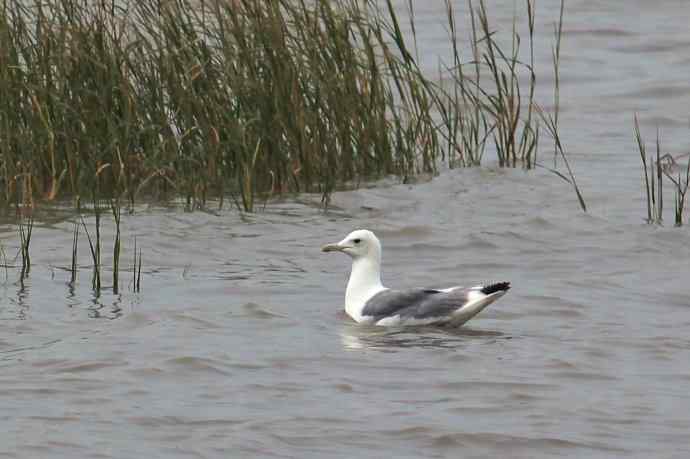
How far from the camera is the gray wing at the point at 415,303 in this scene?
26.6 ft

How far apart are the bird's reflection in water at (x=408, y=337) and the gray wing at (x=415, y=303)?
83 millimetres

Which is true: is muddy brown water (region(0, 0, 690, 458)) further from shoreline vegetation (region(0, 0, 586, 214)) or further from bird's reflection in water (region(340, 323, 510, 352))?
shoreline vegetation (region(0, 0, 586, 214))

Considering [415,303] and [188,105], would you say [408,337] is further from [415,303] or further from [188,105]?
[188,105]

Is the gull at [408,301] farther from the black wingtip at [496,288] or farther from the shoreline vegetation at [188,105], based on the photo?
the shoreline vegetation at [188,105]

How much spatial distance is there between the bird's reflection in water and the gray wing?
0.27ft

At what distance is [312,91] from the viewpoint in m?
11.2

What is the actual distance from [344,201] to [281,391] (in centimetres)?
485

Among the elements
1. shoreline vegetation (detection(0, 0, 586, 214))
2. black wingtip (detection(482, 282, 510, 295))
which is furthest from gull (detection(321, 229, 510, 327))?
shoreline vegetation (detection(0, 0, 586, 214))

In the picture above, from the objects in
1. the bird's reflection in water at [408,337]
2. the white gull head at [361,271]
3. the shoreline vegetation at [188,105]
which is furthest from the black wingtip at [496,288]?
the shoreline vegetation at [188,105]

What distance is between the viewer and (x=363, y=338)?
796 centimetres

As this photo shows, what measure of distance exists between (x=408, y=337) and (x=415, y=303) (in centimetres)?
23

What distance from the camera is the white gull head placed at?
842cm

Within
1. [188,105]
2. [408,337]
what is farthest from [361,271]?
[188,105]

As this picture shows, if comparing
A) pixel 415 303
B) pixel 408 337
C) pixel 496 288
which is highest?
pixel 496 288
